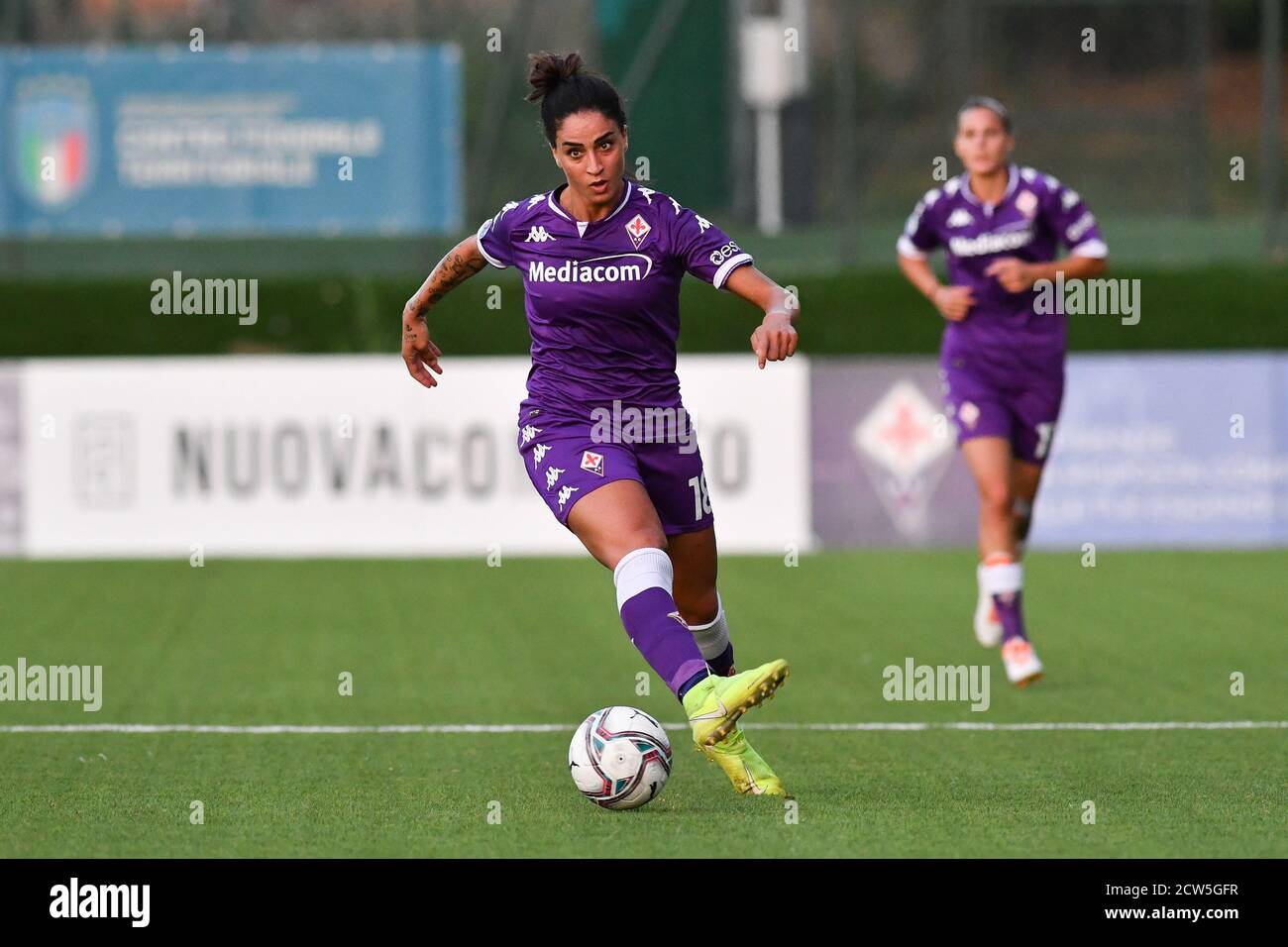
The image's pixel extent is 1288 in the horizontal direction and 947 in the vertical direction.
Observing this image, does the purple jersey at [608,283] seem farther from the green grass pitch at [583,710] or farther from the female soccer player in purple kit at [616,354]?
the green grass pitch at [583,710]

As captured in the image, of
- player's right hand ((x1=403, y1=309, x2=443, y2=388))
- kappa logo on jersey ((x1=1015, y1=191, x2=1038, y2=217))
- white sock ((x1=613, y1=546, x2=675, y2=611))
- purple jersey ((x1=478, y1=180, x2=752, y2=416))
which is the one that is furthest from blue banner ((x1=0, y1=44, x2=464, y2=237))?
white sock ((x1=613, y1=546, x2=675, y2=611))

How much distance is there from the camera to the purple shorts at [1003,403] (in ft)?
32.2

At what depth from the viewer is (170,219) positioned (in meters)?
17.6

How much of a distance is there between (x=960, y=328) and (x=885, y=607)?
3.06m

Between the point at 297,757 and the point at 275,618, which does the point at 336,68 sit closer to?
the point at 275,618

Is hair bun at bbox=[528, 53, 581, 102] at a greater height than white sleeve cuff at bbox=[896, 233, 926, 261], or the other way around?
hair bun at bbox=[528, 53, 581, 102]

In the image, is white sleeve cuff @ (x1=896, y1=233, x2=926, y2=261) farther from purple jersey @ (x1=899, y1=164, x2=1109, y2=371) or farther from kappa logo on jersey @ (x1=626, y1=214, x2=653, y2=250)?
kappa logo on jersey @ (x1=626, y1=214, x2=653, y2=250)

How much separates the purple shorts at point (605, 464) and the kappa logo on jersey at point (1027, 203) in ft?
11.1

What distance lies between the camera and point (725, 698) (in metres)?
6.08

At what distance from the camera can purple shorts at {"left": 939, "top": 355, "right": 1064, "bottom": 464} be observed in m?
9.83

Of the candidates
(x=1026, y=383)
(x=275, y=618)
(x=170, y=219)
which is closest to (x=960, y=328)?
(x=1026, y=383)

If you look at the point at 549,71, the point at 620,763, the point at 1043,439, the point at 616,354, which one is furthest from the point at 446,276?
the point at 1043,439

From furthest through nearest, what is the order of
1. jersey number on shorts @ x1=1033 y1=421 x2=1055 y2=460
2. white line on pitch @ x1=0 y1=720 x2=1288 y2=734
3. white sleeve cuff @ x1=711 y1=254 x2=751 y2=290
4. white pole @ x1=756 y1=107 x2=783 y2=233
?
white pole @ x1=756 y1=107 x2=783 y2=233 → jersey number on shorts @ x1=1033 y1=421 x2=1055 y2=460 → white line on pitch @ x1=0 y1=720 x2=1288 y2=734 → white sleeve cuff @ x1=711 y1=254 x2=751 y2=290
